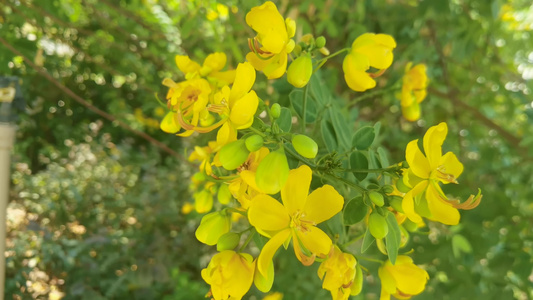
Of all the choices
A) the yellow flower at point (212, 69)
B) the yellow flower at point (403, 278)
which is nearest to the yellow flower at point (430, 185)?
the yellow flower at point (403, 278)

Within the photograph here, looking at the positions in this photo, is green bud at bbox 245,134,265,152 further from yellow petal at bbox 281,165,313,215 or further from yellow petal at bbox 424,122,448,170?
yellow petal at bbox 424,122,448,170

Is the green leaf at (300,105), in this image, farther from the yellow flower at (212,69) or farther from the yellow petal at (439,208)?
the yellow petal at (439,208)

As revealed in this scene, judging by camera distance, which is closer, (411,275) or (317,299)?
(411,275)

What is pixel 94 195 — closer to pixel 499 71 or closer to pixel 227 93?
pixel 227 93

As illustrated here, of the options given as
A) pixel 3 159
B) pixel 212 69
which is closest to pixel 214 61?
pixel 212 69

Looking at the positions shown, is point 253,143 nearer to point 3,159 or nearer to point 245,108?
point 245,108

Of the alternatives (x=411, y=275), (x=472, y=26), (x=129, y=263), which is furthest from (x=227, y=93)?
(x=129, y=263)

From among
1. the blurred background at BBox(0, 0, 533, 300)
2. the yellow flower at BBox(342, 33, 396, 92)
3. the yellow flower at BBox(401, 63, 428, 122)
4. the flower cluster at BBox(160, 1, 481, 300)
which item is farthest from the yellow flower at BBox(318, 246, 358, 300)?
the blurred background at BBox(0, 0, 533, 300)
